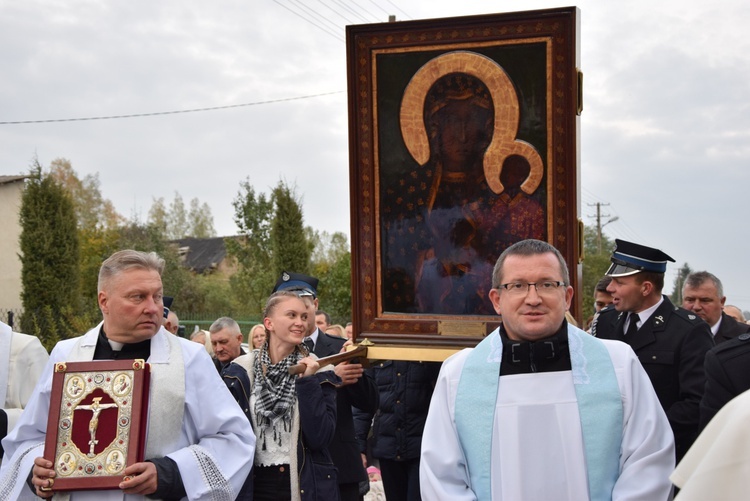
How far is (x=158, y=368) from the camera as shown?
4.38 meters

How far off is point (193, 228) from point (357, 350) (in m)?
72.0

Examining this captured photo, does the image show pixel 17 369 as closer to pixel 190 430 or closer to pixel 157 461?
pixel 190 430

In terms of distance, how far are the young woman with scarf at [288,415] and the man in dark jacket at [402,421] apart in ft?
3.11

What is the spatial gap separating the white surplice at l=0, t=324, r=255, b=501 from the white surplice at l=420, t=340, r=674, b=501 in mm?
1088

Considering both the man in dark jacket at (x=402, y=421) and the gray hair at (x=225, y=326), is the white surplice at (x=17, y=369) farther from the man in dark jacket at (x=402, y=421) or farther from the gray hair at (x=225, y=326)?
the gray hair at (x=225, y=326)

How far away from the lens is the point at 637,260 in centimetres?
585

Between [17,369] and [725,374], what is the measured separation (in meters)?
3.84

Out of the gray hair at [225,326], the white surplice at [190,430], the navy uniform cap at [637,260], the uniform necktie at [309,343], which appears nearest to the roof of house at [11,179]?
the gray hair at [225,326]

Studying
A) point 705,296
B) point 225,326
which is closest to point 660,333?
point 705,296

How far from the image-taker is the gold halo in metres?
5.58

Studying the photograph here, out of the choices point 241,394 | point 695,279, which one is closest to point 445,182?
point 241,394

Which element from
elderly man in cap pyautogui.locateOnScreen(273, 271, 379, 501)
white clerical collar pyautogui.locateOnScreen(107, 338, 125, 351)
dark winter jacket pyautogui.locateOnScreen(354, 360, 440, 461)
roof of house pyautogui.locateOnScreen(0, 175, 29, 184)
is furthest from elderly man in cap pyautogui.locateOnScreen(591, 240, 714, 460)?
roof of house pyautogui.locateOnScreen(0, 175, 29, 184)

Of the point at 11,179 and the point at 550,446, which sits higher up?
the point at 11,179

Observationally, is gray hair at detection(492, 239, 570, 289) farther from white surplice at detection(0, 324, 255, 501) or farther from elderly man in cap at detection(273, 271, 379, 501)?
elderly man in cap at detection(273, 271, 379, 501)
